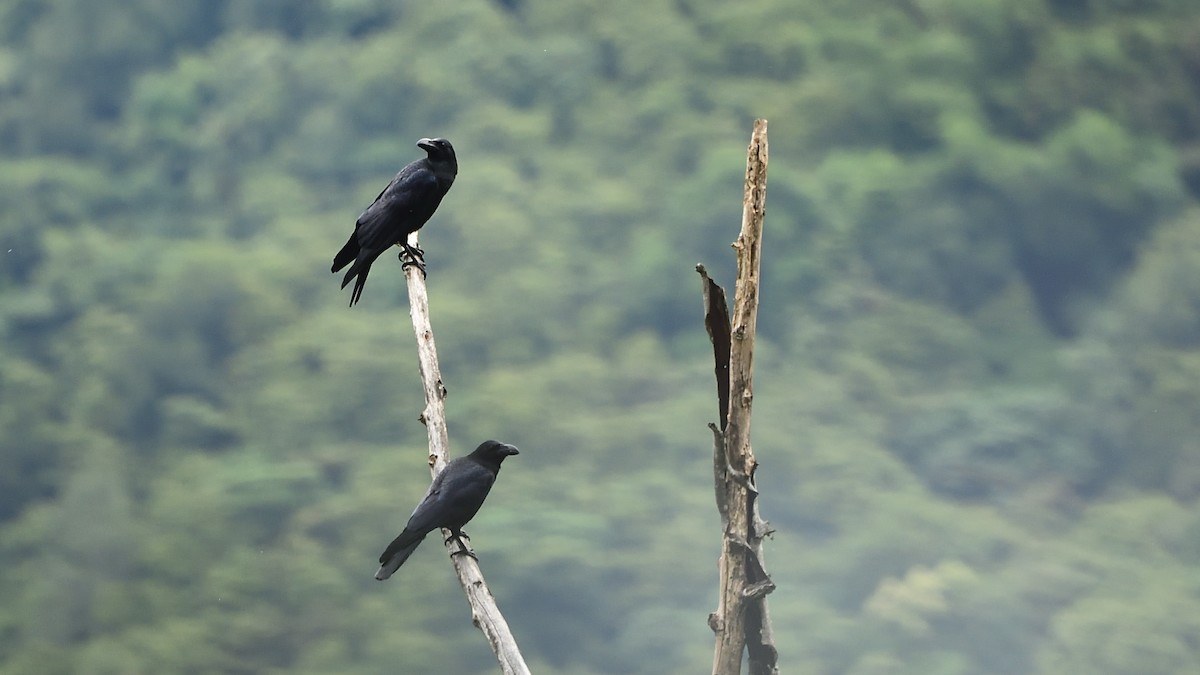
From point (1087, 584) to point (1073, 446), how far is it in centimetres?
577

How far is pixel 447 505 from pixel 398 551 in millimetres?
225

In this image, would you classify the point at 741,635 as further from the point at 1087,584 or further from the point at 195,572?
the point at 1087,584

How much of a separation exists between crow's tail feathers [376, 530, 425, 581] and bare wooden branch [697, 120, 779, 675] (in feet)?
3.87

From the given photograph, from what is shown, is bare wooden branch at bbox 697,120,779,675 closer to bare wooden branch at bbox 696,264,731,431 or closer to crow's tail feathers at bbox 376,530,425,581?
bare wooden branch at bbox 696,264,731,431

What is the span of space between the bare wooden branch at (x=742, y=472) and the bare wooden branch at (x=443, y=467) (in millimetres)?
945

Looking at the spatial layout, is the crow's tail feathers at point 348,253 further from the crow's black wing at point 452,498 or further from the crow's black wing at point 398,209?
the crow's black wing at point 452,498

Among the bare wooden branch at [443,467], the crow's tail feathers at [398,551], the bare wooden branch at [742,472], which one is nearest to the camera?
the bare wooden branch at [443,467]

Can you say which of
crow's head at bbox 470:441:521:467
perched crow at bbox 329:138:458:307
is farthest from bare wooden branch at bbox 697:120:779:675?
perched crow at bbox 329:138:458:307

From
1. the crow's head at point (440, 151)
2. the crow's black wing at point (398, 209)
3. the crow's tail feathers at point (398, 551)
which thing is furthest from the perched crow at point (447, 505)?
the crow's head at point (440, 151)

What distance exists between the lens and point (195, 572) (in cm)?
2672

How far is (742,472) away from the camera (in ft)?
17.8

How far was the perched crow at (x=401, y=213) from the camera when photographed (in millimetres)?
5602

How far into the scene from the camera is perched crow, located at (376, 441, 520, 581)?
4.82 meters

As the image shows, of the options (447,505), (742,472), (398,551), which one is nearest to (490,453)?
(447,505)
